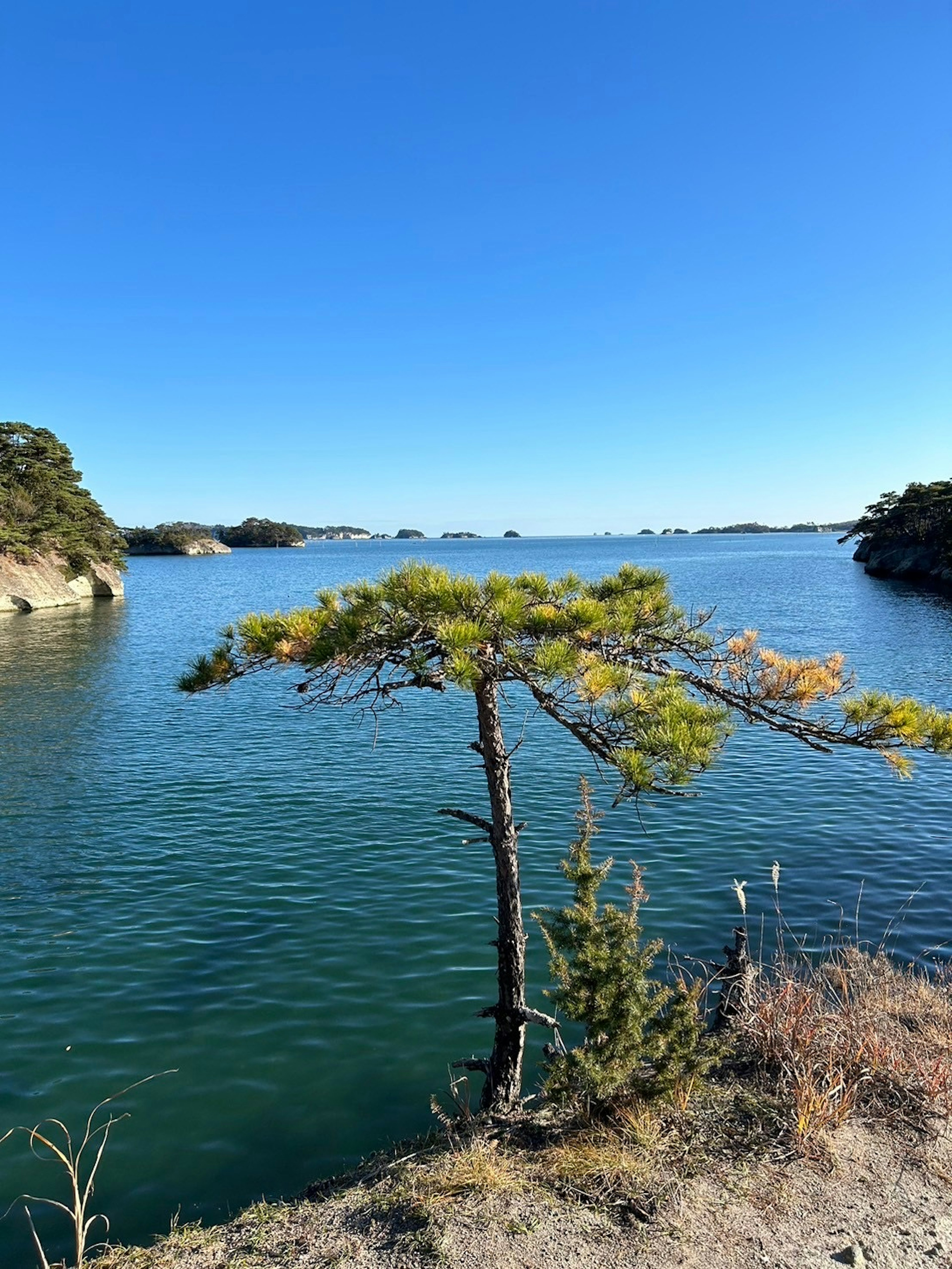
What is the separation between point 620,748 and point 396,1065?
18.7 ft

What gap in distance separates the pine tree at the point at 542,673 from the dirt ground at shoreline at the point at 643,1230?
163 cm

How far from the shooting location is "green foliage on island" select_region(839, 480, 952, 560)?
78375mm

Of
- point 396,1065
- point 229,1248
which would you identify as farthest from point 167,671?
point 229,1248

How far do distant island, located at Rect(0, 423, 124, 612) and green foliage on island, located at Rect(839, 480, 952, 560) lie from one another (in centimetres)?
7917

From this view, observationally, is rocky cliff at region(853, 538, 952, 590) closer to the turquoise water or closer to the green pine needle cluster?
the turquoise water

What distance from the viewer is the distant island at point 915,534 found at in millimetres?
78000

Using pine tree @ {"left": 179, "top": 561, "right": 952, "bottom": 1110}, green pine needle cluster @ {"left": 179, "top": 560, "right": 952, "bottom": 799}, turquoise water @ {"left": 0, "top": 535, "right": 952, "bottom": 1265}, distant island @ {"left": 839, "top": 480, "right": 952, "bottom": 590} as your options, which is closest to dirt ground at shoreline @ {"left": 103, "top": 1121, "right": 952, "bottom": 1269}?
turquoise water @ {"left": 0, "top": 535, "right": 952, "bottom": 1265}

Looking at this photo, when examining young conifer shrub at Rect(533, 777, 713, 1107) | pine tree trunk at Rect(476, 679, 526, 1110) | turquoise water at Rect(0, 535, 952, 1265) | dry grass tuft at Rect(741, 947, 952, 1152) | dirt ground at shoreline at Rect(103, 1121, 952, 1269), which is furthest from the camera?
turquoise water at Rect(0, 535, 952, 1265)

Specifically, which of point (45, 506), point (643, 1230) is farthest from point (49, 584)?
point (643, 1230)

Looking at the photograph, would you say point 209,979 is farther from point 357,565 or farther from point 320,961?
point 357,565

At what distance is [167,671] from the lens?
121ft

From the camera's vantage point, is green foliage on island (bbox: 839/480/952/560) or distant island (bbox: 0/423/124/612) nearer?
distant island (bbox: 0/423/124/612)

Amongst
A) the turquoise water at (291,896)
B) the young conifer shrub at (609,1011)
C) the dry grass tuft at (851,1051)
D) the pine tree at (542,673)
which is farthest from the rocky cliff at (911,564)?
the young conifer shrub at (609,1011)

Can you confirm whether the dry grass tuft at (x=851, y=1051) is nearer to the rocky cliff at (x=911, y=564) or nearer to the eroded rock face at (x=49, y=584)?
the eroded rock face at (x=49, y=584)
